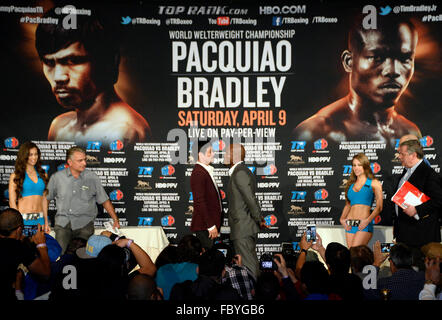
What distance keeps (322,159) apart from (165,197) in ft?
7.15

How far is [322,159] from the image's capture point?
6.84 metres

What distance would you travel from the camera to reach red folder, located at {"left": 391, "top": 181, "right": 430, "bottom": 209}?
194 inches

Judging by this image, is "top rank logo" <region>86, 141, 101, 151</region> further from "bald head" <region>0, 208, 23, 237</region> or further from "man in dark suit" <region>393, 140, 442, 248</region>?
"man in dark suit" <region>393, 140, 442, 248</region>

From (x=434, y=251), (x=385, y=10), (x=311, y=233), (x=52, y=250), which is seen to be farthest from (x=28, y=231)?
(x=385, y=10)

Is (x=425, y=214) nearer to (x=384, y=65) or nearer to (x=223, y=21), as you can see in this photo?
(x=384, y=65)

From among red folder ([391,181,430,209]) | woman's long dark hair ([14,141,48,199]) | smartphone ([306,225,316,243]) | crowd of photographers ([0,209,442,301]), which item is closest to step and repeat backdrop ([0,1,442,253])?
woman's long dark hair ([14,141,48,199])

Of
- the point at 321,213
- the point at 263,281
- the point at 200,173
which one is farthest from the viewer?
the point at 321,213

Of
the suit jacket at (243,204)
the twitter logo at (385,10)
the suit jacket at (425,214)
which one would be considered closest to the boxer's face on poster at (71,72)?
the suit jacket at (243,204)

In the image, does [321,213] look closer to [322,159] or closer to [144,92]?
[322,159]

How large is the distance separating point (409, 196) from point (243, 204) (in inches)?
67.5

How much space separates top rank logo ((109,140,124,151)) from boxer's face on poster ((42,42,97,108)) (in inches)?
24.7

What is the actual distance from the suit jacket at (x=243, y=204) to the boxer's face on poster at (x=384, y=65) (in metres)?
2.32

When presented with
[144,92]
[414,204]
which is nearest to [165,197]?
[144,92]

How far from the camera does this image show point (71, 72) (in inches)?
271
